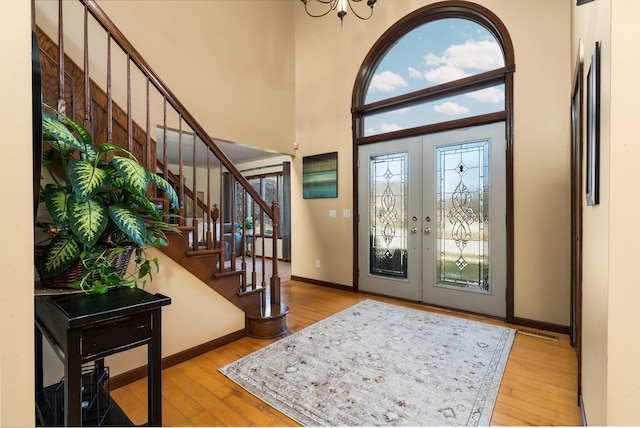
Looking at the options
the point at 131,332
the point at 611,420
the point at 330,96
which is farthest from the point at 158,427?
the point at 330,96

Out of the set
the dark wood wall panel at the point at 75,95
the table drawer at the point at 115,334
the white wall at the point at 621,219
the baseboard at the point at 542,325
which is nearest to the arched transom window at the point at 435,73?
the baseboard at the point at 542,325

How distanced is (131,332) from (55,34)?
113 inches

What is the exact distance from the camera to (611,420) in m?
0.96

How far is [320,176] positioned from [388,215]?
4.03 feet

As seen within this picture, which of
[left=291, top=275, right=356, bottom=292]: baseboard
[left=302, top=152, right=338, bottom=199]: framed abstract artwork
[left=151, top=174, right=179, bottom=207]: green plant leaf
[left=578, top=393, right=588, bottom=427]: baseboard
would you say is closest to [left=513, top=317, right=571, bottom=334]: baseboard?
[left=578, top=393, right=588, bottom=427]: baseboard

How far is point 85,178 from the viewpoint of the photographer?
50.0 inches

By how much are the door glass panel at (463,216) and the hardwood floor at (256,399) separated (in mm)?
875

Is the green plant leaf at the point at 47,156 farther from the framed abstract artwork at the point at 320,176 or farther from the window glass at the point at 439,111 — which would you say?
the window glass at the point at 439,111

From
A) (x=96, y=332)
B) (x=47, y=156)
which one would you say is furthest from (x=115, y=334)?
(x=47, y=156)

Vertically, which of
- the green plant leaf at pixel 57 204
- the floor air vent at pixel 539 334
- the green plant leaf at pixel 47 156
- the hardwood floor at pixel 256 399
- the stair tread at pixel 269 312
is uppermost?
the green plant leaf at pixel 47 156

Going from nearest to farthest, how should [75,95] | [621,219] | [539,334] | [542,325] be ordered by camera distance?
[621,219]
[75,95]
[539,334]
[542,325]

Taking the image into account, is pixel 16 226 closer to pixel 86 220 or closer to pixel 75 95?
pixel 86 220

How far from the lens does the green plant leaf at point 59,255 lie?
1.33 m

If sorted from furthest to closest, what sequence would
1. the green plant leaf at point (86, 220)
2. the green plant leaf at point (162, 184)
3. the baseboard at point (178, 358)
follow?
the baseboard at point (178, 358)
the green plant leaf at point (162, 184)
the green plant leaf at point (86, 220)
